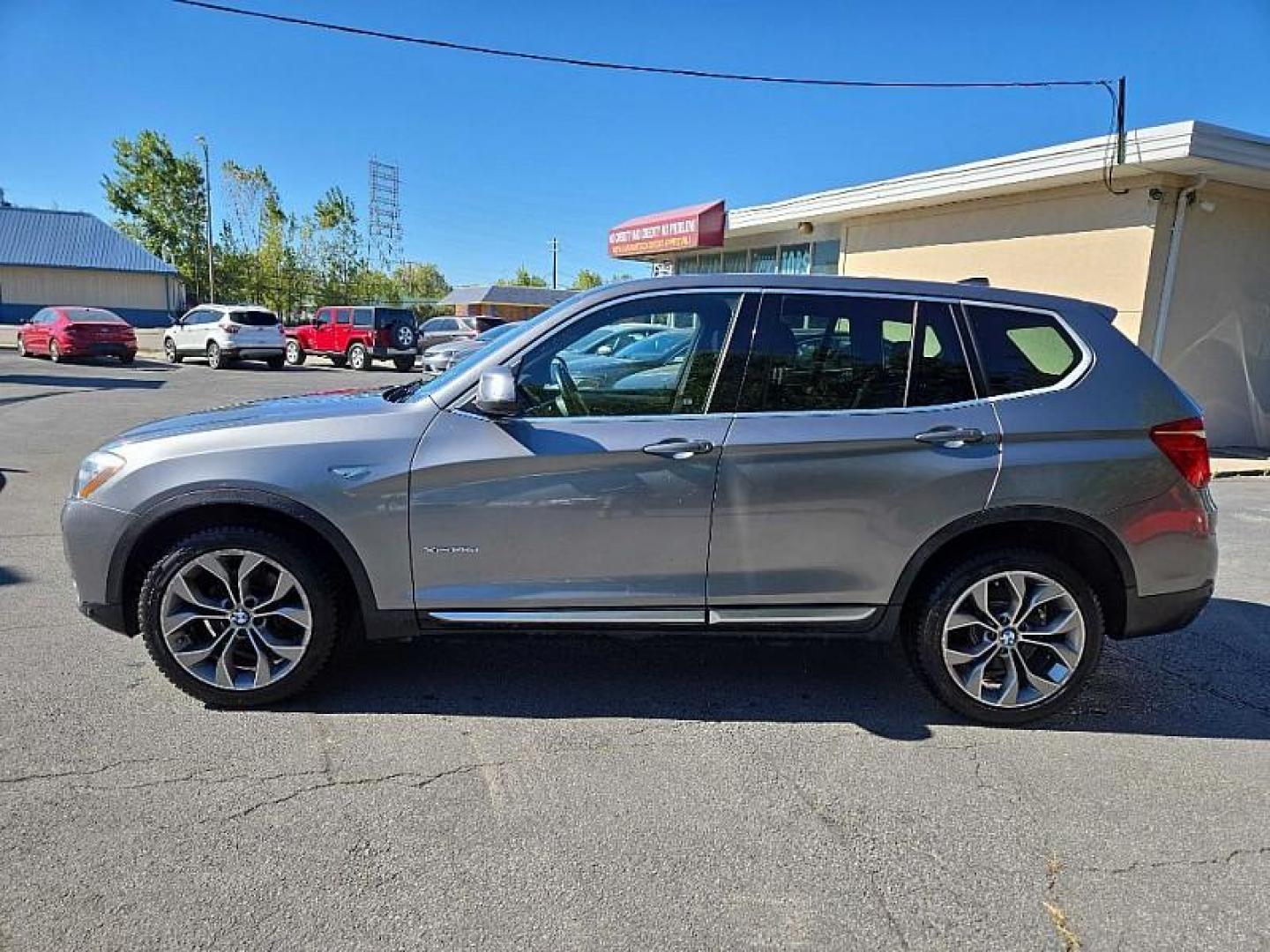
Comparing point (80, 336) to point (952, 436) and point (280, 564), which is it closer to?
point (280, 564)

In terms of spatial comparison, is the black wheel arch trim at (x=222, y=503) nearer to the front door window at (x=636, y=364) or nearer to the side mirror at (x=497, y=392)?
the side mirror at (x=497, y=392)

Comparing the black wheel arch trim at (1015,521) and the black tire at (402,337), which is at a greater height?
the black tire at (402,337)

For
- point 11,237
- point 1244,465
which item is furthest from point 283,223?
point 1244,465

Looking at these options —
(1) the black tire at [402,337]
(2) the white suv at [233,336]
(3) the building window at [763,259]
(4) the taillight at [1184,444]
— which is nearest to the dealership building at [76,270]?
(2) the white suv at [233,336]

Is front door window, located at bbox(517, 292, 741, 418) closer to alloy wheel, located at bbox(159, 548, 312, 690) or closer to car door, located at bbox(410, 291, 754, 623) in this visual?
car door, located at bbox(410, 291, 754, 623)

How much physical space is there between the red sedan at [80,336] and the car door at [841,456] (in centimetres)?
2364

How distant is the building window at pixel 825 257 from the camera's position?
49.6ft

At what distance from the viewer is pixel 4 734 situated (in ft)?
9.61

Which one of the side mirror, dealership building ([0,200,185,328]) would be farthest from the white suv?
dealership building ([0,200,185,328])

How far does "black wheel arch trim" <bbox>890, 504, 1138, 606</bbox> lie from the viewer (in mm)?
3100

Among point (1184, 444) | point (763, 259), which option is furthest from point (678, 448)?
point (763, 259)

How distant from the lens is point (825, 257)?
15.4 metres

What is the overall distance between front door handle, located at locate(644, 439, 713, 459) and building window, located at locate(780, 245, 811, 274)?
1396 centimetres

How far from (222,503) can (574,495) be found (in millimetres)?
1402
